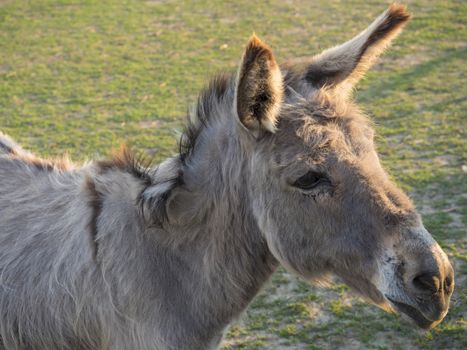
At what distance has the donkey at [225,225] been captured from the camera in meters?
2.79

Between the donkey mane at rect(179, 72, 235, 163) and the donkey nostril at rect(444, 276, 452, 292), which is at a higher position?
the donkey mane at rect(179, 72, 235, 163)

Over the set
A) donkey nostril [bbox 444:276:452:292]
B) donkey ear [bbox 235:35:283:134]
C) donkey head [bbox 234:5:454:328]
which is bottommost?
donkey nostril [bbox 444:276:452:292]

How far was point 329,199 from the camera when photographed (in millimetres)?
2846

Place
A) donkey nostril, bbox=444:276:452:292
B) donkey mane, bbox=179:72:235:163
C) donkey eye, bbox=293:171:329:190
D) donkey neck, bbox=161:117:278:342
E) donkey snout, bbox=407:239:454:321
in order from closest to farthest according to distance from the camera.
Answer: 1. donkey snout, bbox=407:239:454:321
2. donkey nostril, bbox=444:276:452:292
3. donkey eye, bbox=293:171:329:190
4. donkey neck, bbox=161:117:278:342
5. donkey mane, bbox=179:72:235:163

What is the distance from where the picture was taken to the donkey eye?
287cm

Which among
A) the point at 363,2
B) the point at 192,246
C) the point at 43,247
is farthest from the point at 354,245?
the point at 363,2

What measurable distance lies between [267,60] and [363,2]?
1200 centimetres

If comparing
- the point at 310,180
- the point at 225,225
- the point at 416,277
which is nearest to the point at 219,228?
the point at 225,225

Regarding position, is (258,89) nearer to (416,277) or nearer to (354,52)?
(354,52)

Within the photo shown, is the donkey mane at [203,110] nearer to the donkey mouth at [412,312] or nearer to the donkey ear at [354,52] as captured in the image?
the donkey ear at [354,52]

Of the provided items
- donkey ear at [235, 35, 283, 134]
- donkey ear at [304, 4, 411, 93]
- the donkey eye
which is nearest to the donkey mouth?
the donkey eye

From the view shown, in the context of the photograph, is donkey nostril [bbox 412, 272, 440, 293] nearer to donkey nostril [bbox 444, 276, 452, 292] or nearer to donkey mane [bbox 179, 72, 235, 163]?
donkey nostril [bbox 444, 276, 452, 292]

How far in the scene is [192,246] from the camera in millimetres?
3207

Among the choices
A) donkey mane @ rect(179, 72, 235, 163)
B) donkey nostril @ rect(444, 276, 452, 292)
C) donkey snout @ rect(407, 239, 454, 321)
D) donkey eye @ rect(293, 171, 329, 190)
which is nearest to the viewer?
donkey snout @ rect(407, 239, 454, 321)
